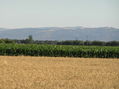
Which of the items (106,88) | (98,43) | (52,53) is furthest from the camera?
(98,43)

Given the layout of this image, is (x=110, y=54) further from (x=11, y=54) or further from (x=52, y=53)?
(x=11, y=54)

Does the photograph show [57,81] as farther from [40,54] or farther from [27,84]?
[40,54]

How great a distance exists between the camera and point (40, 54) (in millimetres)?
44781

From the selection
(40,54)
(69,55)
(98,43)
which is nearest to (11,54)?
(40,54)

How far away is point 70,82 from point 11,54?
29023mm

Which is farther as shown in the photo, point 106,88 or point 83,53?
point 83,53

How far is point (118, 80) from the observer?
57.2 feet

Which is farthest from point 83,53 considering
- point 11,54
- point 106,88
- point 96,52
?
point 106,88

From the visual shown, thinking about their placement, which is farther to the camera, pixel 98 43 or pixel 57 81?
pixel 98 43

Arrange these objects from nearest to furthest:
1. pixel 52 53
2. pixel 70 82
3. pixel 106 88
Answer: pixel 106 88 → pixel 70 82 → pixel 52 53

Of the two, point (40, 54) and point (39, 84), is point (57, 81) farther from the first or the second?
point (40, 54)

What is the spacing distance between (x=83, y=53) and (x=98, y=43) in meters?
55.4

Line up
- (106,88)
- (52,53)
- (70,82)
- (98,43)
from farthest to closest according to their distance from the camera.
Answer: (98,43)
(52,53)
(70,82)
(106,88)

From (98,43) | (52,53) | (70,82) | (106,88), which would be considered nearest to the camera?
(106,88)
